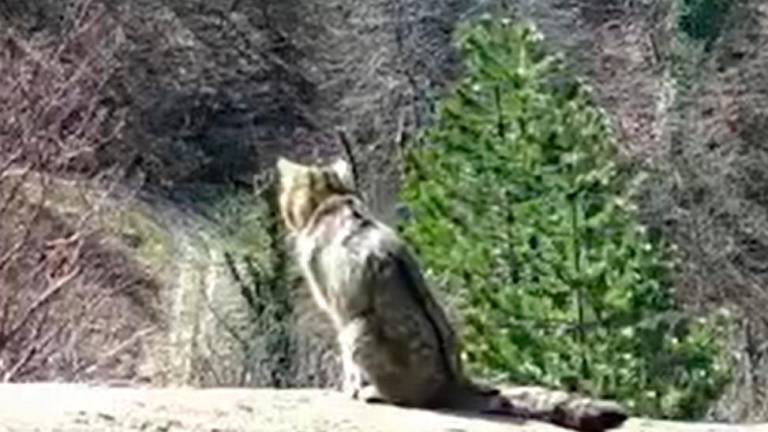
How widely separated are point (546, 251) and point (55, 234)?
5.97 meters

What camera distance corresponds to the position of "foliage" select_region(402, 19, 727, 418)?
1086 cm

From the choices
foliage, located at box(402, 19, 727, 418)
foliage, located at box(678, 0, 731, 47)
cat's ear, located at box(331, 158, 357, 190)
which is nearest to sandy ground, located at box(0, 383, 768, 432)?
cat's ear, located at box(331, 158, 357, 190)

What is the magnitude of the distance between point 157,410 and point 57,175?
35.0 ft

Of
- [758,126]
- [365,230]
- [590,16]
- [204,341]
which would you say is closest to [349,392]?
[365,230]

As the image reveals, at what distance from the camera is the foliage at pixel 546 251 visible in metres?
10.9

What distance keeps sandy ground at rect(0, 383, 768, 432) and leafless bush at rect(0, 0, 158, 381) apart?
461cm

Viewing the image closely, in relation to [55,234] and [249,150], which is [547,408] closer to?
[55,234]

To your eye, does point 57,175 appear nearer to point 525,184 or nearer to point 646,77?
point 525,184

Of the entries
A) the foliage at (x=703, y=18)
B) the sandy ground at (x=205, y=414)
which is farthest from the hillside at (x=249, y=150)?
the sandy ground at (x=205, y=414)

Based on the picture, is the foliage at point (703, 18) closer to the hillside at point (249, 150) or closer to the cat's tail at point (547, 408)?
the hillside at point (249, 150)

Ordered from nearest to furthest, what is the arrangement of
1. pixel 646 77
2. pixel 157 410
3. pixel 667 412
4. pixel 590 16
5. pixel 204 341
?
pixel 157 410
pixel 667 412
pixel 204 341
pixel 646 77
pixel 590 16

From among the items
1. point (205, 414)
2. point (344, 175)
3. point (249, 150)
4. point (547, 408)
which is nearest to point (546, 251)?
point (344, 175)

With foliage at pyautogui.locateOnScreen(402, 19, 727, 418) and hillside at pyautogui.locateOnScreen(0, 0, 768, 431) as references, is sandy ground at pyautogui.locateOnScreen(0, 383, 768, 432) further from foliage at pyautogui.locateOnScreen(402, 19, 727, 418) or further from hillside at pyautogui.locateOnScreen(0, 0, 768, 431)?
foliage at pyautogui.locateOnScreen(402, 19, 727, 418)

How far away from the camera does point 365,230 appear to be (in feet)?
21.4
